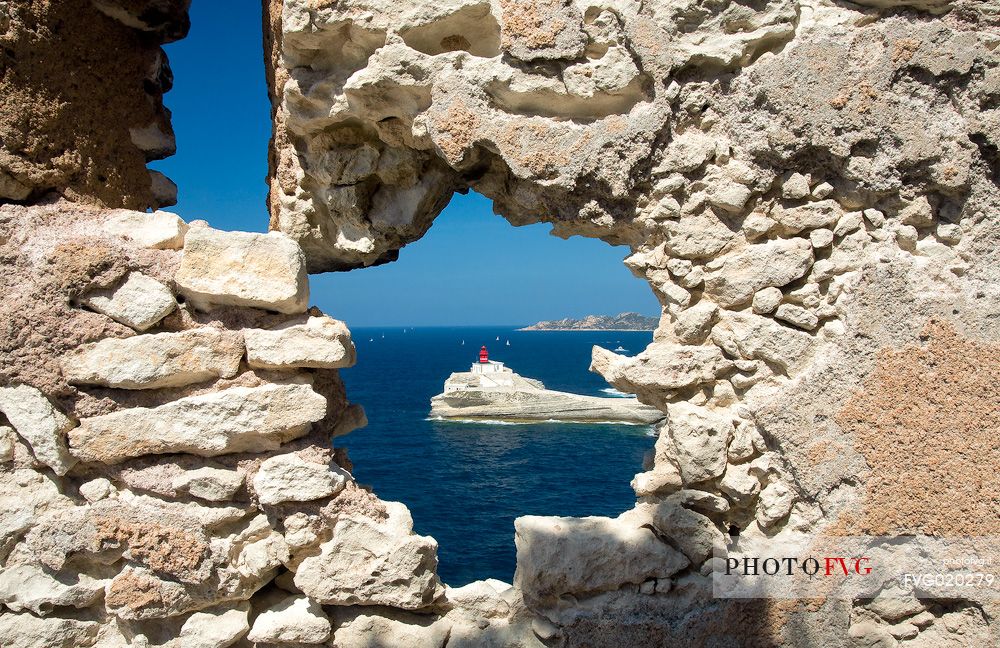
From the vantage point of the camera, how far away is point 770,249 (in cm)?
257

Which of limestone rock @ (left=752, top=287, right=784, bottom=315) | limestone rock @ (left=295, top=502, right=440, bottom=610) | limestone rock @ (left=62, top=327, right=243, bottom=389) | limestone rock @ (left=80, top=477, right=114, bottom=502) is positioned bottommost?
limestone rock @ (left=295, top=502, right=440, bottom=610)

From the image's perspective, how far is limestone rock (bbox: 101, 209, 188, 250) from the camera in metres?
2.73

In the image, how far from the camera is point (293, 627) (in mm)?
2609

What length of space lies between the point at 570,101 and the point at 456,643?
7.55ft

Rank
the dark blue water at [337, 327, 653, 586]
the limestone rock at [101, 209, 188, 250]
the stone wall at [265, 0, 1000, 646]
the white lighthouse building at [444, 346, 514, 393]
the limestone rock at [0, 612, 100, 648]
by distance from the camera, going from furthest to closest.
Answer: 1. the white lighthouse building at [444, 346, 514, 393]
2. the dark blue water at [337, 327, 653, 586]
3. the limestone rock at [101, 209, 188, 250]
4. the limestone rock at [0, 612, 100, 648]
5. the stone wall at [265, 0, 1000, 646]

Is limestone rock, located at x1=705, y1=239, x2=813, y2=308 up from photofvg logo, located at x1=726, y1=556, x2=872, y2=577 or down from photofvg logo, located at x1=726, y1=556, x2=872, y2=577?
up

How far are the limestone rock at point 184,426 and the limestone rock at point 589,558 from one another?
117 centimetres

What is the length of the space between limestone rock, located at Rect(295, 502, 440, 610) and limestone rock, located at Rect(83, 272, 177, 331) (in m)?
1.12

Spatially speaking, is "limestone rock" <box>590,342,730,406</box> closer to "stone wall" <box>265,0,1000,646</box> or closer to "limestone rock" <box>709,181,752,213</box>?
"stone wall" <box>265,0,1000,646</box>

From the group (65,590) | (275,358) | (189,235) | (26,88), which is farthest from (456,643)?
(26,88)

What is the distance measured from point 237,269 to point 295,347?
0.40 metres

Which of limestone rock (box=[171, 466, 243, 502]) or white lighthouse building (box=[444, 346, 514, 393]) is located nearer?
limestone rock (box=[171, 466, 243, 502])

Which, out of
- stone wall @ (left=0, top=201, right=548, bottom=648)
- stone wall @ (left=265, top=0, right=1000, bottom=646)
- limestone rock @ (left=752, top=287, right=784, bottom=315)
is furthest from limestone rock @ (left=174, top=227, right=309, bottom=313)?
limestone rock @ (left=752, top=287, right=784, bottom=315)

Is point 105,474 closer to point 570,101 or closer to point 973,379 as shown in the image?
point 570,101
